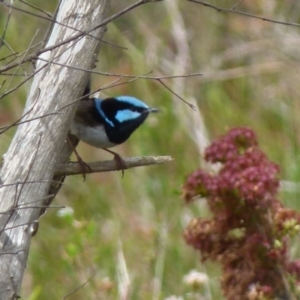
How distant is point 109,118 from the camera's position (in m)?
3.19

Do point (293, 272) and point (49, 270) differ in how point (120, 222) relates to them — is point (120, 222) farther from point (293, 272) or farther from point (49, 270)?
point (293, 272)

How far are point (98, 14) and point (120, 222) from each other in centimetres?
253

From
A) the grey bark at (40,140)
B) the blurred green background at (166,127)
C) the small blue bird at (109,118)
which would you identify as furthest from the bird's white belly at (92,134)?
the grey bark at (40,140)

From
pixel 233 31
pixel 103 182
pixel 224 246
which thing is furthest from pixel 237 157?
pixel 233 31

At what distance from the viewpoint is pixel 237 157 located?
2.39 m

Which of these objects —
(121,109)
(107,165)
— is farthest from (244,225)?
(121,109)

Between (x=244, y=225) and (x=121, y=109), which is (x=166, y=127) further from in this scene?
(x=244, y=225)

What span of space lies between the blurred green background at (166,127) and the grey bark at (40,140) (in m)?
1.02

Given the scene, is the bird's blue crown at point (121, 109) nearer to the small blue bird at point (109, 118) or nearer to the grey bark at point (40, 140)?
the small blue bird at point (109, 118)

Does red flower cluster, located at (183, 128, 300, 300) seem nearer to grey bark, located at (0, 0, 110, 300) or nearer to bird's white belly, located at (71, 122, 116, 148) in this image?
grey bark, located at (0, 0, 110, 300)

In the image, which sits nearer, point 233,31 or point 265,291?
point 265,291

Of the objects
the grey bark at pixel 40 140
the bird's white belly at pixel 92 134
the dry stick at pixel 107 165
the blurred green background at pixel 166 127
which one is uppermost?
the grey bark at pixel 40 140

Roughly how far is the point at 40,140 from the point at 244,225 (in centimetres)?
65

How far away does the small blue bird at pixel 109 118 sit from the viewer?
3123 millimetres
